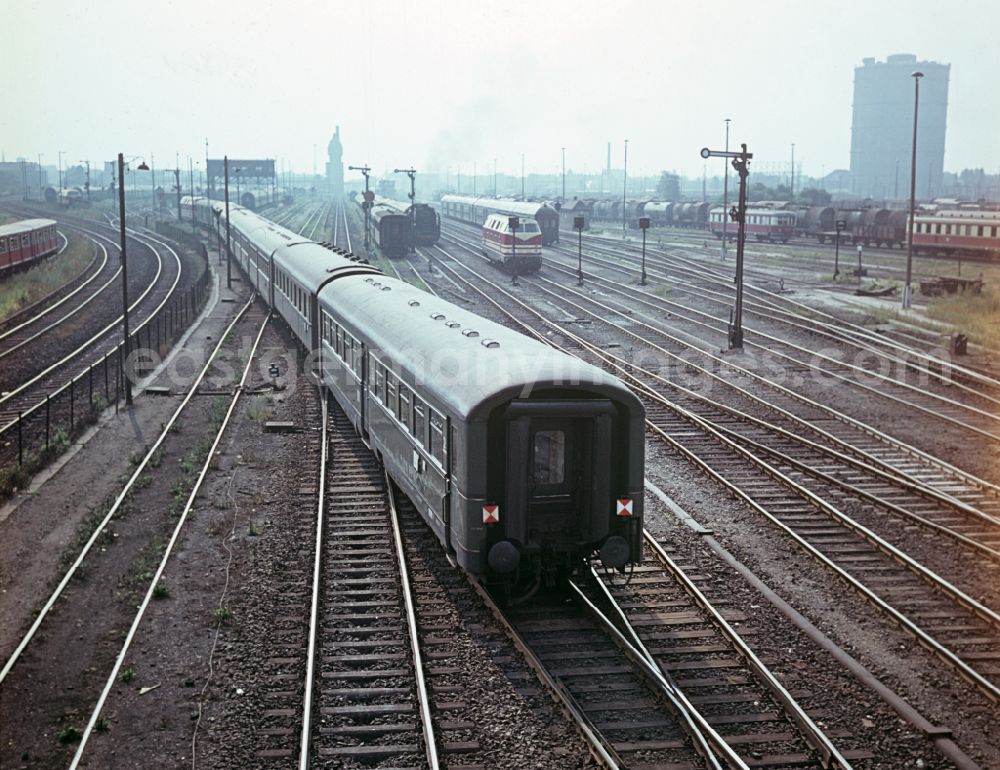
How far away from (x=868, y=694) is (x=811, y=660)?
834 mm

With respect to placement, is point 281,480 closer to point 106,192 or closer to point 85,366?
point 85,366

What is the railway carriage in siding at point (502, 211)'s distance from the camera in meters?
68.8

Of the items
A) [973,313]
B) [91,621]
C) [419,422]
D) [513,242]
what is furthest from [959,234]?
[91,621]

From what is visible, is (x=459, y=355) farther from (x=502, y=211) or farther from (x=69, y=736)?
(x=502, y=211)

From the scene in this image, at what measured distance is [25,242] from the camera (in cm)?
5284

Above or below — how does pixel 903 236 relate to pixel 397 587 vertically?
above

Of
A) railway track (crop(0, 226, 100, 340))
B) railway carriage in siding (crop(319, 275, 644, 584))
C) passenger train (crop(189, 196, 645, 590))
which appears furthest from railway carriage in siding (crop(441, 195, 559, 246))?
railway carriage in siding (crop(319, 275, 644, 584))

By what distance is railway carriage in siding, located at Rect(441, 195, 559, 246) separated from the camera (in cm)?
6875

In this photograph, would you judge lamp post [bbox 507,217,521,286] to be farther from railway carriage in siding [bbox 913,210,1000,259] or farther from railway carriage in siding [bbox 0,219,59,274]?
railway carriage in siding [bbox 0,219,59,274]

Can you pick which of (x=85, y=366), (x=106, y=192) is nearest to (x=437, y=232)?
(x=85, y=366)

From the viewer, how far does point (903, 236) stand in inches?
2689

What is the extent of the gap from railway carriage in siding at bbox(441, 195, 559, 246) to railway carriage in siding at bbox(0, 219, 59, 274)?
2524cm

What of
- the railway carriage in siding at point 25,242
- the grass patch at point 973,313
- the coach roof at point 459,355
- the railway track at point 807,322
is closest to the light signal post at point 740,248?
the railway track at point 807,322

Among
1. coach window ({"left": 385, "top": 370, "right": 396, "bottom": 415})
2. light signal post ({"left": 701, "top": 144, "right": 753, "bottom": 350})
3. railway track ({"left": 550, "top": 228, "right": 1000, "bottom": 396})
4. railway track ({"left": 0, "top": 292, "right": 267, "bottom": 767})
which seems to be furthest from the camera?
light signal post ({"left": 701, "top": 144, "right": 753, "bottom": 350})
